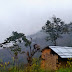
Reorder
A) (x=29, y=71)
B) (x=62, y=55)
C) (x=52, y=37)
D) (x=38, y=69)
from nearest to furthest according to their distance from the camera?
(x=29, y=71), (x=38, y=69), (x=62, y=55), (x=52, y=37)

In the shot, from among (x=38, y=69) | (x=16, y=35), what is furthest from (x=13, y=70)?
(x=16, y=35)

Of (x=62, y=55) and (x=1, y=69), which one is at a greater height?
(x=1, y=69)

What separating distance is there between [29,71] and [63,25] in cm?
4346

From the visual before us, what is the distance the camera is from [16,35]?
41062 mm

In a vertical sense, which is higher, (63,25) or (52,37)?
(63,25)

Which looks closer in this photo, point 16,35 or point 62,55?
point 62,55

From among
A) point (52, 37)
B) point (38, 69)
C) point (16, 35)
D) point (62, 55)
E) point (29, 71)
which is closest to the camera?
point (29, 71)

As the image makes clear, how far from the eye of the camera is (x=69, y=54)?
51.5 feet

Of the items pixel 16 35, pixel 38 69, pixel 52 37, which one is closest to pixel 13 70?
pixel 38 69

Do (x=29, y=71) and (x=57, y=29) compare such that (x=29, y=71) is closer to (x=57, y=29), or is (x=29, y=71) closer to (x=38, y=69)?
(x=38, y=69)

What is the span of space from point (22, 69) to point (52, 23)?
139 feet

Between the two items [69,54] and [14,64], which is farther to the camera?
[69,54]

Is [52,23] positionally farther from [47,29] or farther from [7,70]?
[7,70]

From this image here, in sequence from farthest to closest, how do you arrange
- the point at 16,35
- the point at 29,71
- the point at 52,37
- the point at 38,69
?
1. the point at 52,37
2. the point at 16,35
3. the point at 38,69
4. the point at 29,71
